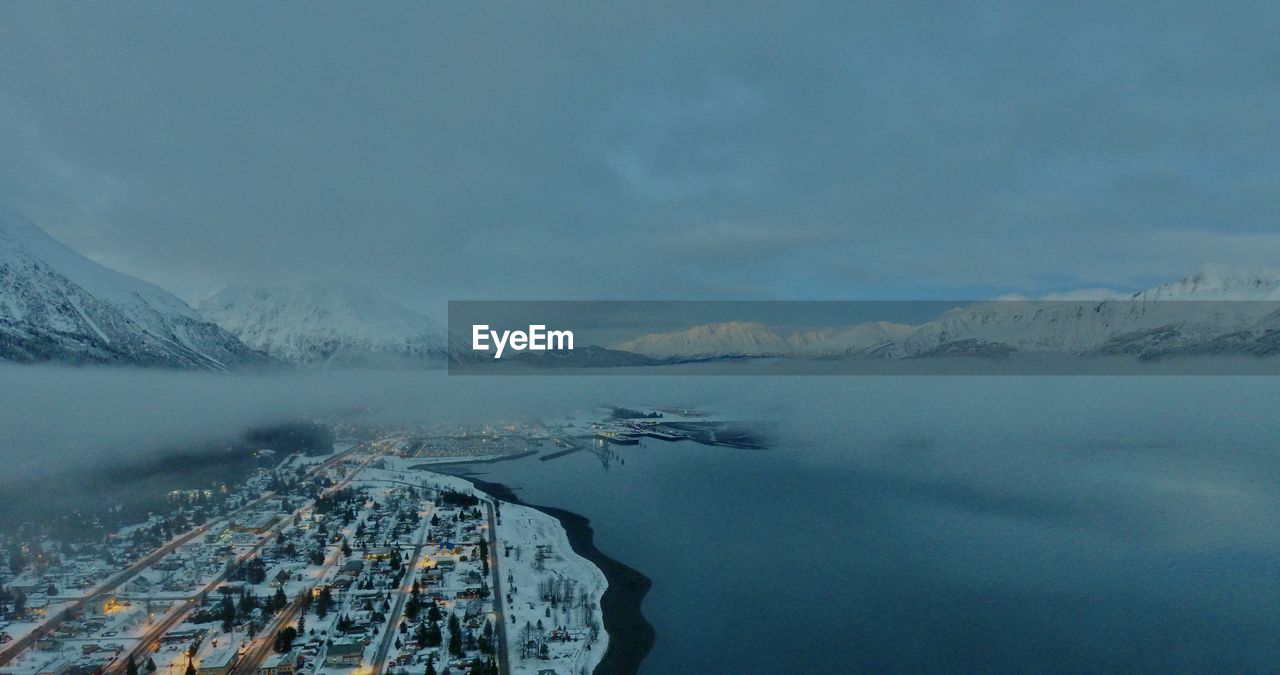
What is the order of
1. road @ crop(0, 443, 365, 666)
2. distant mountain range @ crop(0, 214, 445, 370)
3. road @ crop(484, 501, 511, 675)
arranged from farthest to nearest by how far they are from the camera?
distant mountain range @ crop(0, 214, 445, 370) < road @ crop(0, 443, 365, 666) < road @ crop(484, 501, 511, 675)

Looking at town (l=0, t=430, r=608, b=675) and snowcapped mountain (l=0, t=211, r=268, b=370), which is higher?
snowcapped mountain (l=0, t=211, r=268, b=370)

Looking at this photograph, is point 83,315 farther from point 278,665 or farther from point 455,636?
point 455,636

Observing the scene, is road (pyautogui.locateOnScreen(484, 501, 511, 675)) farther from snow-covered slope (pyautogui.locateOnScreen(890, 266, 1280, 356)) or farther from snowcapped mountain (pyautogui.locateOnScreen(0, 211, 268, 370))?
snow-covered slope (pyautogui.locateOnScreen(890, 266, 1280, 356))

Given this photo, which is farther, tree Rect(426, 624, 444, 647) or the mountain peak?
the mountain peak


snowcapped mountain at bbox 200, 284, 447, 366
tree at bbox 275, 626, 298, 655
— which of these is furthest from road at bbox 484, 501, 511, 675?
snowcapped mountain at bbox 200, 284, 447, 366

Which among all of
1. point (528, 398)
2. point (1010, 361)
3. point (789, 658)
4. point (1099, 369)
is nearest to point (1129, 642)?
point (789, 658)

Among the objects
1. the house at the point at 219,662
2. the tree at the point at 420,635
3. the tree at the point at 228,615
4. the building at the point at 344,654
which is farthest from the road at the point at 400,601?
the tree at the point at 228,615

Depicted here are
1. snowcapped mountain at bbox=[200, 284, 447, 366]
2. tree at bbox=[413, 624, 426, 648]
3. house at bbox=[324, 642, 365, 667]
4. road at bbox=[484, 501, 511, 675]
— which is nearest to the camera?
road at bbox=[484, 501, 511, 675]
